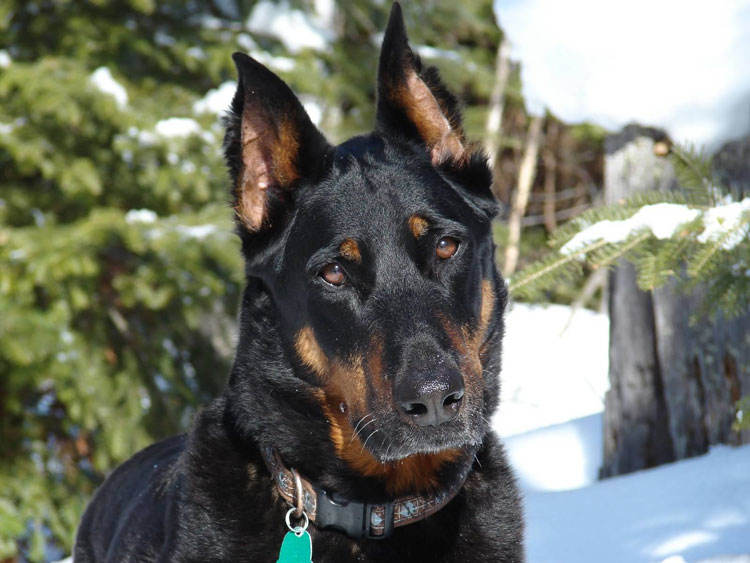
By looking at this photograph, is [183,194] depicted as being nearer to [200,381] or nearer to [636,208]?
[200,381]

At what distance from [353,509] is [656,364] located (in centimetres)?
323

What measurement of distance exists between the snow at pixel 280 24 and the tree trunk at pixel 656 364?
4.68m

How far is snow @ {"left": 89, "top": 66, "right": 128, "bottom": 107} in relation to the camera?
7.40 meters

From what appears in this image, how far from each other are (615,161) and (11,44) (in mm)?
5840

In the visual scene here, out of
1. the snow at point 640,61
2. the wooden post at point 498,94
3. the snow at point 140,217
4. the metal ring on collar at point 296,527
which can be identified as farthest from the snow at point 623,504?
the wooden post at point 498,94

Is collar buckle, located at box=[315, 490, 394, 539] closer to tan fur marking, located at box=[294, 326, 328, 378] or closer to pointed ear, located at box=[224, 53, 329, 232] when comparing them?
tan fur marking, located at box=[294, 326, 328, 378]

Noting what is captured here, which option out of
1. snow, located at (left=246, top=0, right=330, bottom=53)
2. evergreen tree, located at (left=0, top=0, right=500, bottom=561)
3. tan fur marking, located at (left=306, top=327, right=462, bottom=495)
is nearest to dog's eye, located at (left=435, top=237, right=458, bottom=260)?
tan fur marking, located at (left=306, top=327, right=462, bottom=495)

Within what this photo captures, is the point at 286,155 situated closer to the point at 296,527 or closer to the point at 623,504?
the point at 296,527

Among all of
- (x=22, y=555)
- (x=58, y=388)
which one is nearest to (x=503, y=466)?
(x=58, y=388)

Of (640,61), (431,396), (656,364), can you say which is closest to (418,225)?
(431,396)

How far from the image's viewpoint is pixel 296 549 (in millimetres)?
2549

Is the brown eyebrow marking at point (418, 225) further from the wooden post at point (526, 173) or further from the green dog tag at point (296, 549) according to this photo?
the wooden post at point (526, 173)

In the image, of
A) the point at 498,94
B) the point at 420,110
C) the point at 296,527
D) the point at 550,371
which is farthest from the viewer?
the point at 498,94

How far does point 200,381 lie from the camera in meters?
9.06
